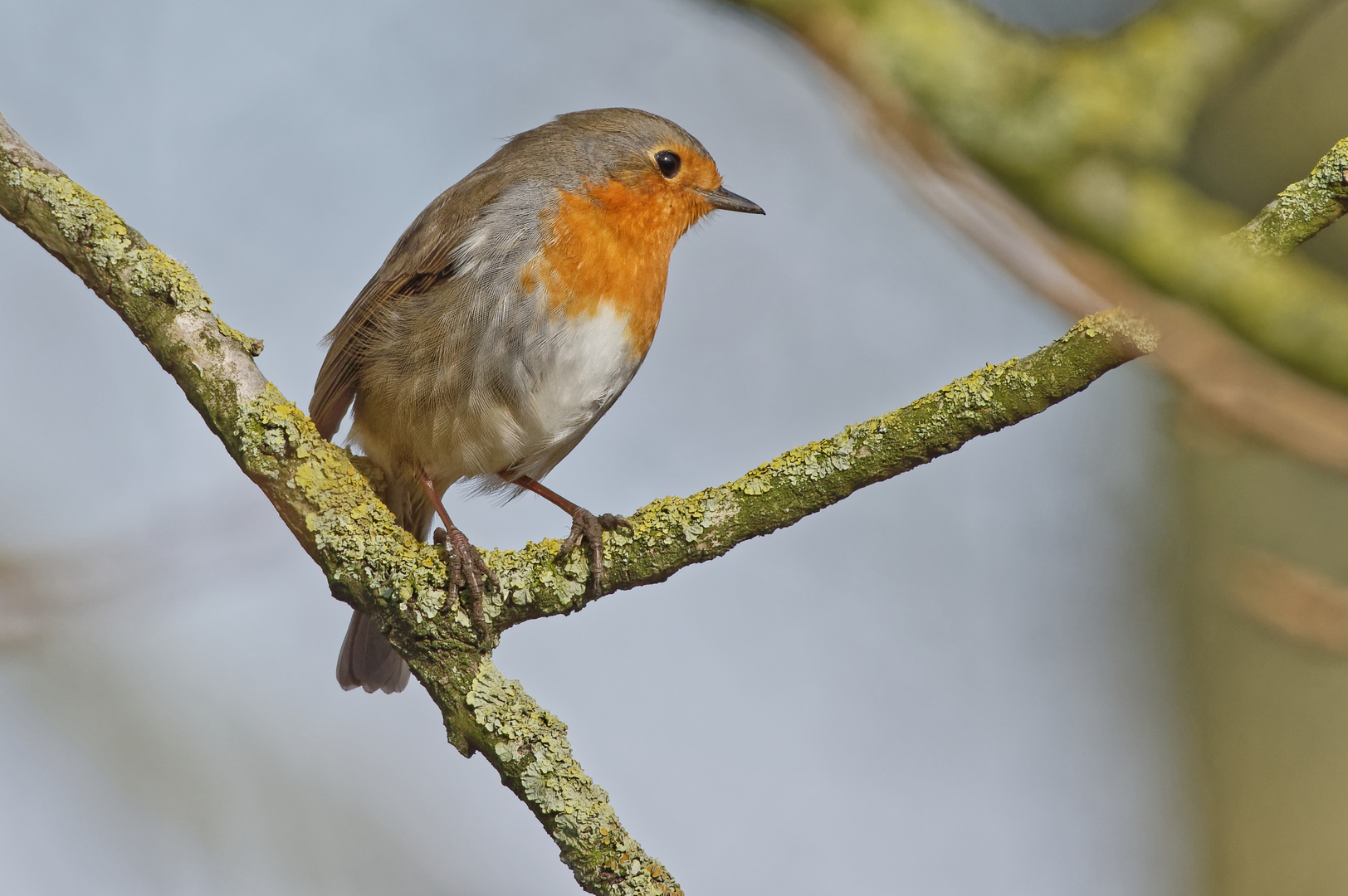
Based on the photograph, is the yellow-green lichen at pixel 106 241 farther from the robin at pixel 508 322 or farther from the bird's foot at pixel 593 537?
the robin at pixel 508 322

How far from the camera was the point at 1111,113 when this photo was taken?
7.16 feet

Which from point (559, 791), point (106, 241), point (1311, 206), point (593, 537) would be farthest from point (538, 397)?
point (1311, 206)

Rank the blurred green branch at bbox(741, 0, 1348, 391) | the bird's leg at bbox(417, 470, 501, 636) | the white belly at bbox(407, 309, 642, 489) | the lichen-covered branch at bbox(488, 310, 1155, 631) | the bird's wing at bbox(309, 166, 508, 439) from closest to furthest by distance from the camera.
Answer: the lichen-covered branch at bbox(488, 310, 1155, 631), the blurred green branch at bbox(741, 0, 1348, 391), the bird's leg at bbox(417, 470, 501, 636), the white belly at bbox(407, 309, 642, 489), the bird's wing at bbox(309, 166, 508, 439)

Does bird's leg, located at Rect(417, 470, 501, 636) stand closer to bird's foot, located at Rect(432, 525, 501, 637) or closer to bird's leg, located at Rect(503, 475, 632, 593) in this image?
bird's foot, located at Rect(432, 525, 501, 637)

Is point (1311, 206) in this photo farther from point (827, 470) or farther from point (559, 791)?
point (559, 791)

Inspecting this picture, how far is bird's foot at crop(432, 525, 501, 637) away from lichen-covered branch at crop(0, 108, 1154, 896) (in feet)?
0.07

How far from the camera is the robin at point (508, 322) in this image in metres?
3.09

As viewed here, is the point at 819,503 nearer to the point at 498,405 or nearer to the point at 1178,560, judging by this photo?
the point at 498,405

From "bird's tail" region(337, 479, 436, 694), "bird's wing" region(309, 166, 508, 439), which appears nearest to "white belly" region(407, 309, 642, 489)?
"bird's wing" region(309, 166, 508, 439)

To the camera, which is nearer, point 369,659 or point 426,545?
point 426,545

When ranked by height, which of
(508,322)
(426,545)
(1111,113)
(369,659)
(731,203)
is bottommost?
(426,545)

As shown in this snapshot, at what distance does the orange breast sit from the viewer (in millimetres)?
3123

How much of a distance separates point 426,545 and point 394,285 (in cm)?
129

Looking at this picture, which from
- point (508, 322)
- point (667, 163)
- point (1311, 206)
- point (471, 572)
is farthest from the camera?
point (667, 163)
